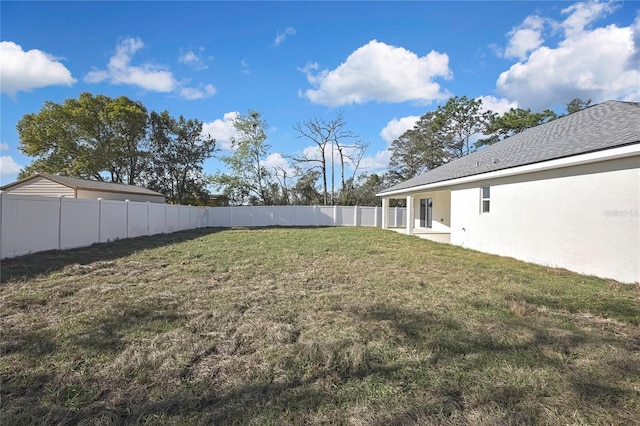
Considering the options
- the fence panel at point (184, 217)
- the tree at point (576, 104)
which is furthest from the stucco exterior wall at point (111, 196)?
the tree at point (576, 104)

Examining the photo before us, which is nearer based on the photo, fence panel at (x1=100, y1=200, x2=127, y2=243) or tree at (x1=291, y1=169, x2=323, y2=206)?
fence panel at (x1=100, y1=200, x2=127, y2=243)

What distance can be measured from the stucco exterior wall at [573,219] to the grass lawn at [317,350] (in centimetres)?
82

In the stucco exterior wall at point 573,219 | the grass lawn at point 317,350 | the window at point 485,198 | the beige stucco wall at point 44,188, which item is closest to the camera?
the grass lawn at point 317,350

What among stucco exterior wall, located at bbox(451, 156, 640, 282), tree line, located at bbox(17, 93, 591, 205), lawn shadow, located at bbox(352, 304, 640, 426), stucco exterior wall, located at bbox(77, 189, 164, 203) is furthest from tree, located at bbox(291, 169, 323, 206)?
lawn shadow, located at bbox(352, 304, 640, 426)

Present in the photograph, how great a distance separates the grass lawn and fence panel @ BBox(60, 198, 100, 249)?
10.8 ft

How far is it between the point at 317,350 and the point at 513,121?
30.2 m

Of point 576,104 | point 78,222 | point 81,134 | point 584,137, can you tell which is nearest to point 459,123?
point 576,104

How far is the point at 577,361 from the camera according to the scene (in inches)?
111

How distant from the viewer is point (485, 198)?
1031cm

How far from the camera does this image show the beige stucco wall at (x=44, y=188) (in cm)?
1672

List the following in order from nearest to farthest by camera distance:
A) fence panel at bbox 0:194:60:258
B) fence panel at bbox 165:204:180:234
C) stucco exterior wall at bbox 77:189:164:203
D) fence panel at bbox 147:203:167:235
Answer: fence panel at bbox 0:194:60:258 < fence panel at bbox 147:203:167:235 < fence panel at bbox 165:204:180:234 < stucco exterior wall at bbox 77:189:164:203

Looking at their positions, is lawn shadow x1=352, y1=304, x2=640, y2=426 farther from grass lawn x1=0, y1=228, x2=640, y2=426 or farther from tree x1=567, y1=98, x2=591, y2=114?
tree x1=567, y1=98, x2=591, y2=114

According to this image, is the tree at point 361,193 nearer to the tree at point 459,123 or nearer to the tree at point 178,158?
the tree at point 459,123

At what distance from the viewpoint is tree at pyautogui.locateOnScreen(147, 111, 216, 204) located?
31.0 metres
